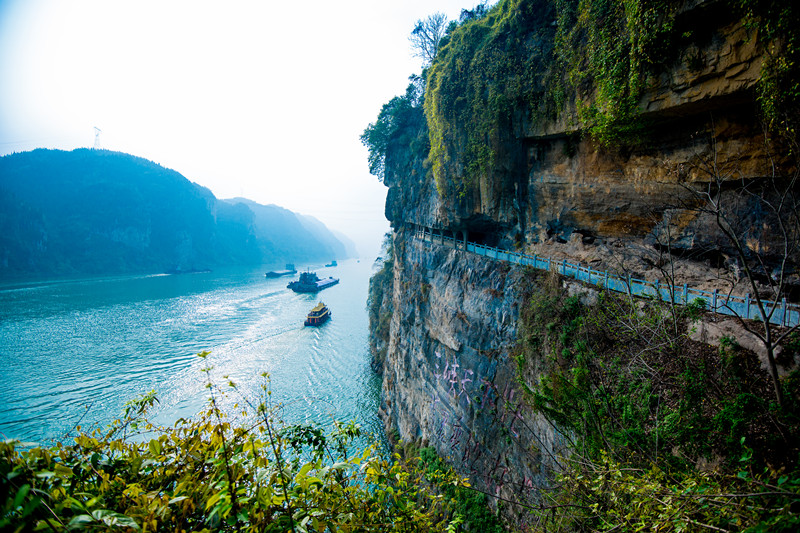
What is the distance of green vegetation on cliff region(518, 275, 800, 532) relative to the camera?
12.0 ft

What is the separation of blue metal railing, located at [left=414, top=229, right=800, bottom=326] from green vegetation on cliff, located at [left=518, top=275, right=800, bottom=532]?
447 millimetres

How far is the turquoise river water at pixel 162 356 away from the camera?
19.7 meters

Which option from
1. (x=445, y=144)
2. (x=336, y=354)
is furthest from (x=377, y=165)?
(x=336, y=354)

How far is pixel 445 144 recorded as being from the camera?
51.5 feet

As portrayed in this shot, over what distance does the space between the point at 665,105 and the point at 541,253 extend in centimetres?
585

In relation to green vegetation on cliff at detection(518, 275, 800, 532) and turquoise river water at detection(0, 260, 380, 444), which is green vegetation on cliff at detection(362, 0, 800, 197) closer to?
green vegetation on cliff at detection(518, 275, 800, 532)

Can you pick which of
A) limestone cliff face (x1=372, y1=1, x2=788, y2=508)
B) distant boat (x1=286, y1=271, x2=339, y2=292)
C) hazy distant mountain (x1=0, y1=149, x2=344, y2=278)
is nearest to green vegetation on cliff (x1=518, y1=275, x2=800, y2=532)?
limestone cliff face (x1=372, y1=1, x2=788, y2=508)

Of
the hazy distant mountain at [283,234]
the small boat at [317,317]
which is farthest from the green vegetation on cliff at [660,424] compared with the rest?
the hazy distant mountain at [283,234]

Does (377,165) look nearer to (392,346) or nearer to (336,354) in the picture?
(392,346)

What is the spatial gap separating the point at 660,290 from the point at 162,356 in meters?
33.6

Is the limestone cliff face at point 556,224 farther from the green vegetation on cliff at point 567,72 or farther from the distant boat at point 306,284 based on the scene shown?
the distant boat at point 306,284

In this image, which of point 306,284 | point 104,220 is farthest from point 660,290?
point 104,220

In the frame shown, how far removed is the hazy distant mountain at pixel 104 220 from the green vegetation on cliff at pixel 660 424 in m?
93.3

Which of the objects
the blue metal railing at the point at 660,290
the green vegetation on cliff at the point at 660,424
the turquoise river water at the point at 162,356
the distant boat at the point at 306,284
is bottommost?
the turquoise river water at the point at 162,356
